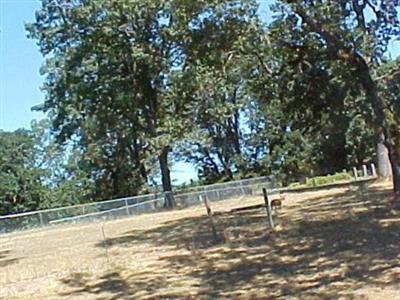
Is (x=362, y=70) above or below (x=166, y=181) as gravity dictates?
above

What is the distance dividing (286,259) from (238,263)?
0.79 meters

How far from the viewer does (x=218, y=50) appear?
18.3 meters

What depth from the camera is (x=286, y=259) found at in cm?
925

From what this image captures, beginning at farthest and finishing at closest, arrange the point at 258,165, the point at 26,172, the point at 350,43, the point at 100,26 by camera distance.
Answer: the point at 26,172 < the point at 258,165 < the point at 100,26 < the point at 350,43

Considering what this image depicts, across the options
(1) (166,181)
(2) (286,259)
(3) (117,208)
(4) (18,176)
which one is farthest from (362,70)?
(4) (18,176)

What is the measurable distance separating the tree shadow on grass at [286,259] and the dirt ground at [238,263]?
15 millimetres

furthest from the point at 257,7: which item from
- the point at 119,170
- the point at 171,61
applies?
the point at 119,170

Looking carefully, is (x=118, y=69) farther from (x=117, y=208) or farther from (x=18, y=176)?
(x=18, y=176)

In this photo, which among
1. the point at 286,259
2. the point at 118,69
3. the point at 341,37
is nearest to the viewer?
the point at 286,259

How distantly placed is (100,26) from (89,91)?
3.67 meters

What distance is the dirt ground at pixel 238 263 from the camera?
7.34 m

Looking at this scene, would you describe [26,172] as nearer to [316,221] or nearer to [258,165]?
[258,165]

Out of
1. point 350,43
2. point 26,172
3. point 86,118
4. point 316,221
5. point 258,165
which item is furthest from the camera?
point 26,172

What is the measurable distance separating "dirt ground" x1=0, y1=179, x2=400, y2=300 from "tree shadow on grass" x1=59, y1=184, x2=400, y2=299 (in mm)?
15
